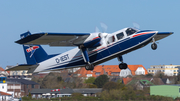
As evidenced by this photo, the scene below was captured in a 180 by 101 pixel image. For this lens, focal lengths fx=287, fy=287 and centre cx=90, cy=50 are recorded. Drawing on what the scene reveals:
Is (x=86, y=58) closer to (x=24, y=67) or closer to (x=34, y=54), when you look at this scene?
(x=24, y=67)

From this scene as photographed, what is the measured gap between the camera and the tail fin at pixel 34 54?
30078mm

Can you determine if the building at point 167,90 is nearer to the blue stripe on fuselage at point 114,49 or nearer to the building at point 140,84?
the building at point 140,84

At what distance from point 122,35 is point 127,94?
47.2m

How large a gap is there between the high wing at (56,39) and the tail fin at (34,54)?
4799 mm

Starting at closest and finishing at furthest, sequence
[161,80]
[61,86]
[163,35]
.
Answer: [163,35], [61,86], [161,80]

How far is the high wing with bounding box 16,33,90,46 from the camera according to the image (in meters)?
23.2

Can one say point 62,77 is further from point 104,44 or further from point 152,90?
point 104,44

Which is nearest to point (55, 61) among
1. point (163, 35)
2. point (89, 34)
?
point (89, 34)

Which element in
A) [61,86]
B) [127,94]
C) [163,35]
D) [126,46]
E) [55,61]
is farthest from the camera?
[61,86]

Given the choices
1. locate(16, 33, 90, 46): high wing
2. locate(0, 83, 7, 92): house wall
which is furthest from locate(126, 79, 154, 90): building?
locate(16, 33, 90, 46): high wing

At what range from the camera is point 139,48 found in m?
23.9

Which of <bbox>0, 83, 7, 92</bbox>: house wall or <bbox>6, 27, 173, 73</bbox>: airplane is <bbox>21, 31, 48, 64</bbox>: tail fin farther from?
<bbox>0, 83, 7, 92</bbox>: house wall

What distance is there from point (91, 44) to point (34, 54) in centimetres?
885

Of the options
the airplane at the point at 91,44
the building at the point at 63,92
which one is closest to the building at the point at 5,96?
the building at the point at 63,92
